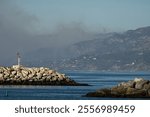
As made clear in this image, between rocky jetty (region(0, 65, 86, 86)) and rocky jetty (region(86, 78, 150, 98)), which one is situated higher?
rocky jetty (region(0, 65, 86, 86))

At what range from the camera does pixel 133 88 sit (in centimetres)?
6469

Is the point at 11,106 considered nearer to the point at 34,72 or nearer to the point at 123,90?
the point at 123,90

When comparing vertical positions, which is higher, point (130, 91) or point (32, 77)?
point (32, 77)

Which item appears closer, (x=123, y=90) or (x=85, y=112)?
(x=85, y=112)

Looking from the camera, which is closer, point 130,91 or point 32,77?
point 130,91

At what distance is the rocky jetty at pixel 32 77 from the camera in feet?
346

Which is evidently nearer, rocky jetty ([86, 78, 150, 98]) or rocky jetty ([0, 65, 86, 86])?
rocky jetty ([86, 78, 150, 98])

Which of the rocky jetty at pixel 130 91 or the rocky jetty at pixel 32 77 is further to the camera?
the rocky jetty at pixel 32 77

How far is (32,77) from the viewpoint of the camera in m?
106

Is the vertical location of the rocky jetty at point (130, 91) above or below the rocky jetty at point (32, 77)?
below

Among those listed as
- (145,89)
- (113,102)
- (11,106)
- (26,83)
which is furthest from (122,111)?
(26,83)

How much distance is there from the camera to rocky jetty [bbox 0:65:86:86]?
346ft

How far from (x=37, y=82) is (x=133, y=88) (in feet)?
144

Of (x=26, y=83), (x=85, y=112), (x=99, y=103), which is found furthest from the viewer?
(x=26, y=83)
